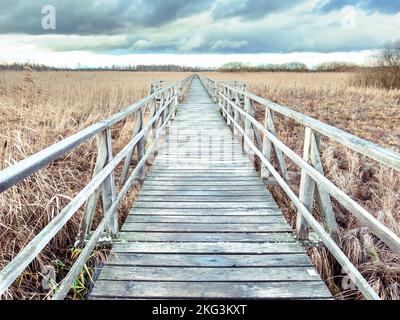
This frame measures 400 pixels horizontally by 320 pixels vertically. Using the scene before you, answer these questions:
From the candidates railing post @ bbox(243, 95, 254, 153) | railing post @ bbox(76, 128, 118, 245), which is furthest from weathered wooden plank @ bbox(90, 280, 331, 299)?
railing post @ bbox(243, 95, 254, 153)

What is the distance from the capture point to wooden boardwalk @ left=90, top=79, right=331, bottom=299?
2.40 meters

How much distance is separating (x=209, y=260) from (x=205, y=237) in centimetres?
41

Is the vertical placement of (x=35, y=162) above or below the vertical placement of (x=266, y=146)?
above

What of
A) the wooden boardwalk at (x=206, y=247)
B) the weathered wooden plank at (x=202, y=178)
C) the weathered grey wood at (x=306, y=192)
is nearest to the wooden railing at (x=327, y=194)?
the weathered grey wood at (x=306, y=192)

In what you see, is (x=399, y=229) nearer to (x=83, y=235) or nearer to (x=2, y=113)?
(x=83, y=235)

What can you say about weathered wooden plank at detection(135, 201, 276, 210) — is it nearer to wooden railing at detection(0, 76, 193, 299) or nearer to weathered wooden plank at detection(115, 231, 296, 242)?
wooden railing at detection(0, 76, 193, 299)

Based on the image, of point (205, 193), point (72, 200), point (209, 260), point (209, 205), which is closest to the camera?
point (72, 200)

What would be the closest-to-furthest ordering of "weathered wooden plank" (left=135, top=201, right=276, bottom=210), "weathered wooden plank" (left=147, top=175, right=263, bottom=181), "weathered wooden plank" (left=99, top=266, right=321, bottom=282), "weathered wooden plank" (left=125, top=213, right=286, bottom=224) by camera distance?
"weathered wooden plank" (left=99, top=266, right=321, bottom=282) < "weathered wooden plank" (left=125, top=213, right=286, bottom=224) < "weathered wooden plank" (left=135, top=201, right=276, bottom=210) < "weathered wooden plank" (left=147, top=175, right=263, bottom=181)

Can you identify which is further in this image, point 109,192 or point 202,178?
point 202,178

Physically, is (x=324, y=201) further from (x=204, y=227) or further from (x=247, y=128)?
(x=247, y=128)

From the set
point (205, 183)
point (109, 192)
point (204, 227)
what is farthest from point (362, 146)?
point (205, 183)

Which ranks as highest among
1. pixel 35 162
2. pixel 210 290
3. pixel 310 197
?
pixel 35 162

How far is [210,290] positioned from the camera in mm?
2375

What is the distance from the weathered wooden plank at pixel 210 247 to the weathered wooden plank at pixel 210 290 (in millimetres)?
452
